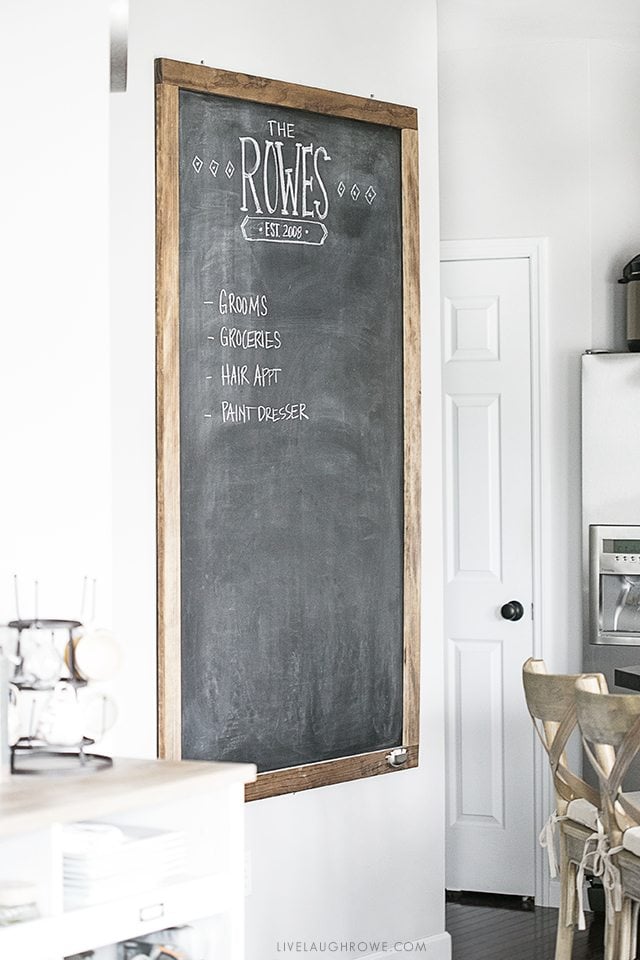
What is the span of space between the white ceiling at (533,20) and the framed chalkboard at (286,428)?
0.72 meters

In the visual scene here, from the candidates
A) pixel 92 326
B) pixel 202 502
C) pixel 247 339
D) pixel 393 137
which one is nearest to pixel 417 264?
pixel 393 137

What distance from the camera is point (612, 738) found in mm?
2988

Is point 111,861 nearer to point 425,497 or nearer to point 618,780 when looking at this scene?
point 618,780

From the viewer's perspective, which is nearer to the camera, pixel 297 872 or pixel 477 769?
pixel 297 872

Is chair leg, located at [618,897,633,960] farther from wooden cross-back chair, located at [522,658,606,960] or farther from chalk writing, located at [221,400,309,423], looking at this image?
chalk writing, located at [221,400,309,423]

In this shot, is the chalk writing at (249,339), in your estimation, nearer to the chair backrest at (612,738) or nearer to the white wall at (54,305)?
the white wall at (54,305)

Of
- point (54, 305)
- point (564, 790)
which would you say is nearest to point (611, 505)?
point (564, 790)

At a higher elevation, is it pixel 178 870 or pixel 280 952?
pixel 178 870

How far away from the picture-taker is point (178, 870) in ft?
6.75

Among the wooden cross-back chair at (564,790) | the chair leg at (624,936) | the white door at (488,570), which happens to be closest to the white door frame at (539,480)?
the white door at (488,570)

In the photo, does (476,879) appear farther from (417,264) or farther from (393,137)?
(393,137)

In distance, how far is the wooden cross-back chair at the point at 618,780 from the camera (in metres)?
2.96

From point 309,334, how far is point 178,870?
1872mm

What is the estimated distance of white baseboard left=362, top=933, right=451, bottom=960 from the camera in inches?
153
